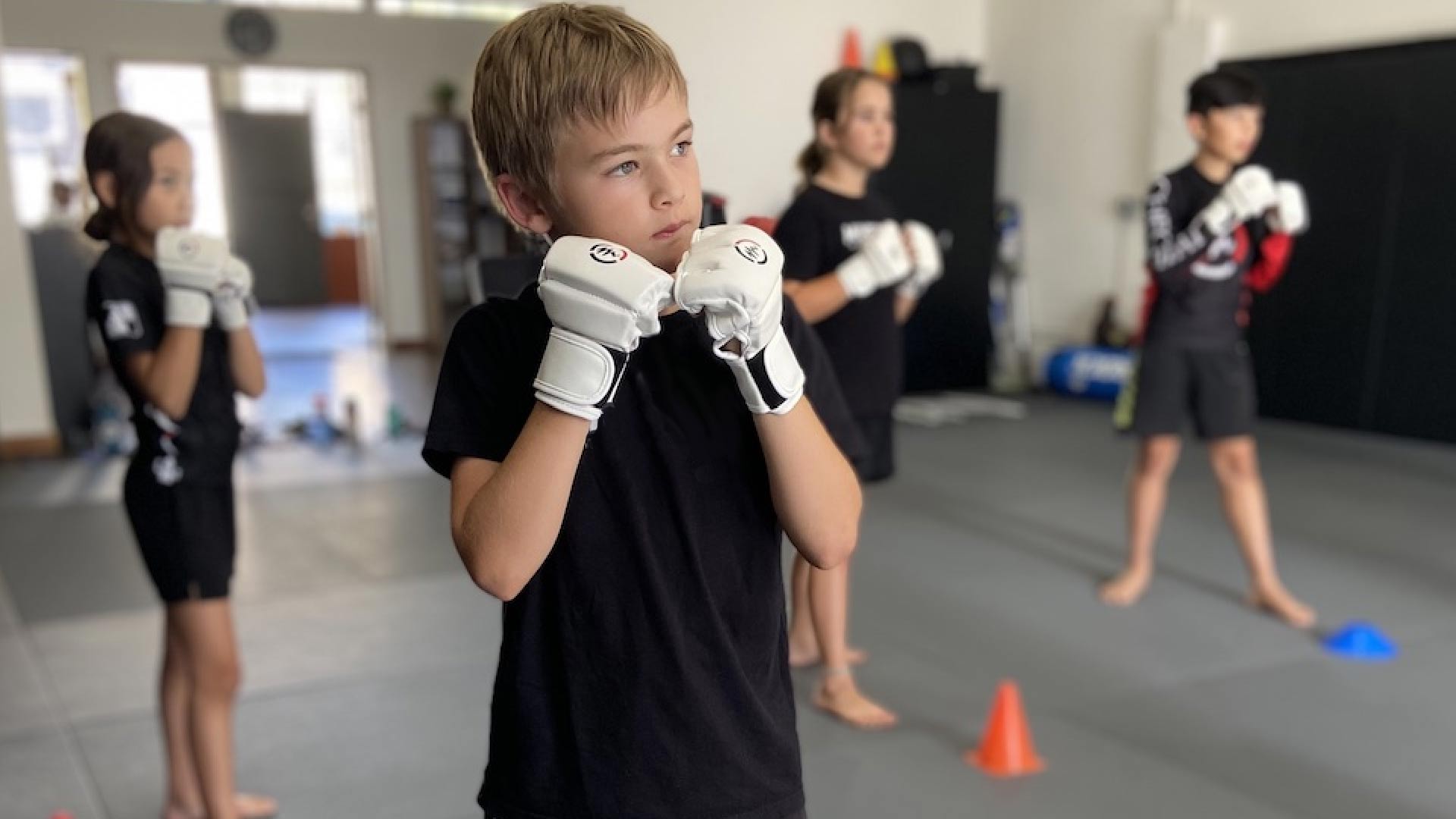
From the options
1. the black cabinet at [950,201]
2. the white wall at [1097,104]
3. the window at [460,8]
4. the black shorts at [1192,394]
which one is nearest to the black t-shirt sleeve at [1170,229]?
the black shorts at [1192,394]

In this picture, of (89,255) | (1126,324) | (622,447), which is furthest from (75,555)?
(1126,324)

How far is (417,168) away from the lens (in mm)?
9625

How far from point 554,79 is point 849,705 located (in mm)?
2019

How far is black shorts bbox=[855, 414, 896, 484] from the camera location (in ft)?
9.19

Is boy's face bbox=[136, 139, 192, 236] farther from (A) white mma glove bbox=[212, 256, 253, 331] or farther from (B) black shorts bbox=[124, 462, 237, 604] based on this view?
(B) black shorts bbox=[124, 462, 237, 604]

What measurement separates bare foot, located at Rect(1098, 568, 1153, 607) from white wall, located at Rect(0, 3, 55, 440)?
5232 mm

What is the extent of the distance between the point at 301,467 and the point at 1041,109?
5.06 m

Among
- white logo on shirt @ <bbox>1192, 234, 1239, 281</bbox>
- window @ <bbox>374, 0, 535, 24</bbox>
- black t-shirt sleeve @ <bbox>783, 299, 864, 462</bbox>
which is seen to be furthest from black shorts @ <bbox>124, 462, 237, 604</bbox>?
window @ <bbox>374, 0, 535, 24</bbox>

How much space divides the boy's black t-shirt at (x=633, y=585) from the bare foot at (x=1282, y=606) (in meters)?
Result: 2.69

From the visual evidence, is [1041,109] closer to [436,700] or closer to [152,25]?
[436,700]

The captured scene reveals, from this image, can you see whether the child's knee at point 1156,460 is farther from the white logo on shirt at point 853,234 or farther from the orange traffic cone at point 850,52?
the orange traffic cone at point 850,52

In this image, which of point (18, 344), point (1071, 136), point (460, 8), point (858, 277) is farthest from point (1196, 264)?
point (460, 8)

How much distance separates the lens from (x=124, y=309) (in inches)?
81.0

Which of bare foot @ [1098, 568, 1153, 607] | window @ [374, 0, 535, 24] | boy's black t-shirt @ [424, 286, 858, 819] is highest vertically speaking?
window @ [374, 0, 535, 24]
